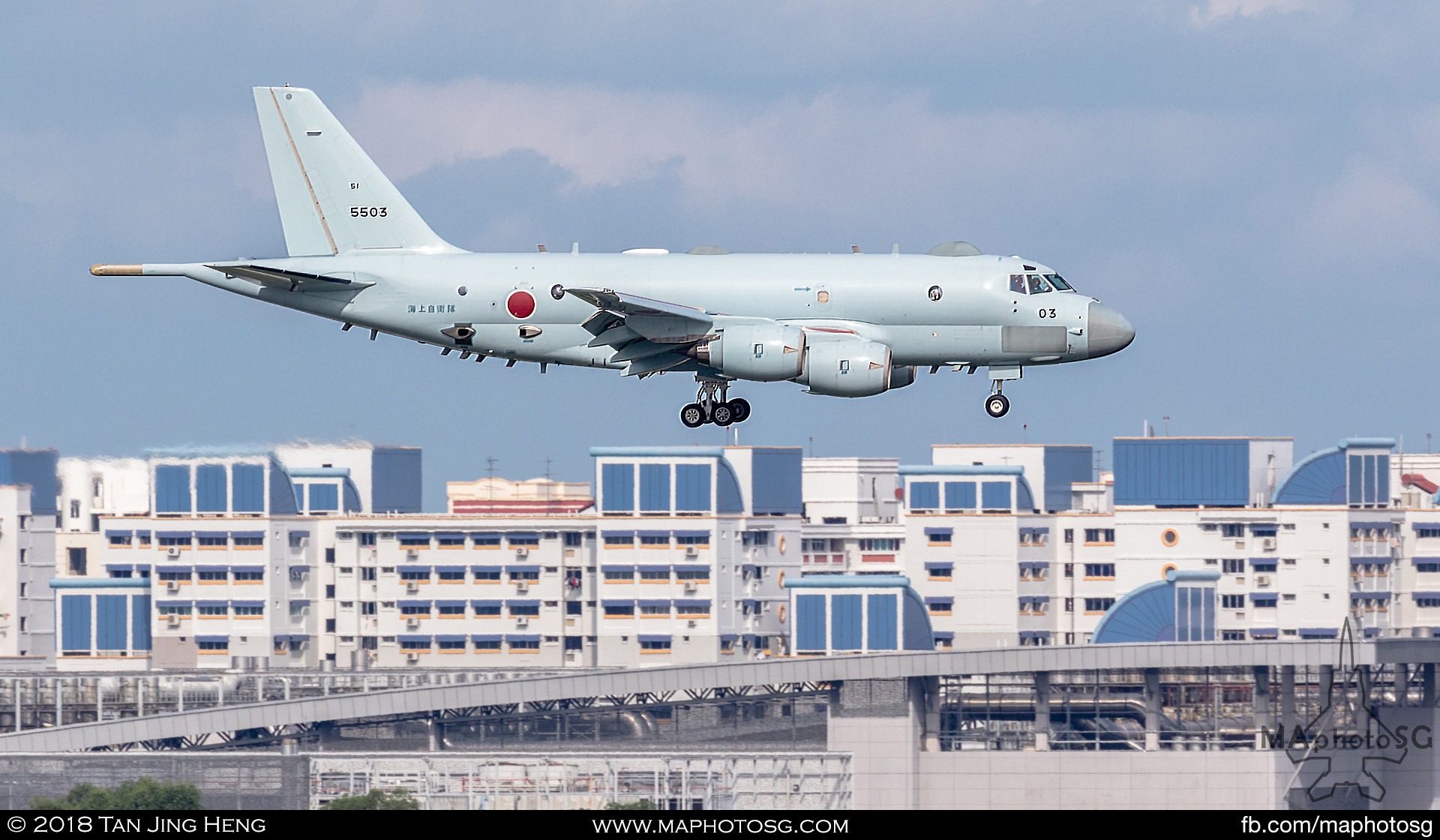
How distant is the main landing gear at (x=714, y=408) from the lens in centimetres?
6719

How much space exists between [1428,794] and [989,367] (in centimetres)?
8605

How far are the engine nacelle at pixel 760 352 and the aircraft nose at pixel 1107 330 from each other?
9108 millimetres

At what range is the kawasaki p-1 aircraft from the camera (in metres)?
65.9

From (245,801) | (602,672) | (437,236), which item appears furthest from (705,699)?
(437,236)

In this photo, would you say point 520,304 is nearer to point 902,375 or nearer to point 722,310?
point 722,310

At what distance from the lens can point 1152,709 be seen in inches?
6152

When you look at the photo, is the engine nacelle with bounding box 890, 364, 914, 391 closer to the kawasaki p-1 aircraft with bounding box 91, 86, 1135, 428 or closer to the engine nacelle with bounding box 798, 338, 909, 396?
the kawasaki p-1 aircraft with bounding box 91, 86, 1135, 428

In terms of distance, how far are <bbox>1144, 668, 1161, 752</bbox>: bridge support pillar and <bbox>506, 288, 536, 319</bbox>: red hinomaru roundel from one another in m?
91.6

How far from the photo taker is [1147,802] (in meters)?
144

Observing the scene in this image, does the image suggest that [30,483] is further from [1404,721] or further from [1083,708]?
[1404,721]
